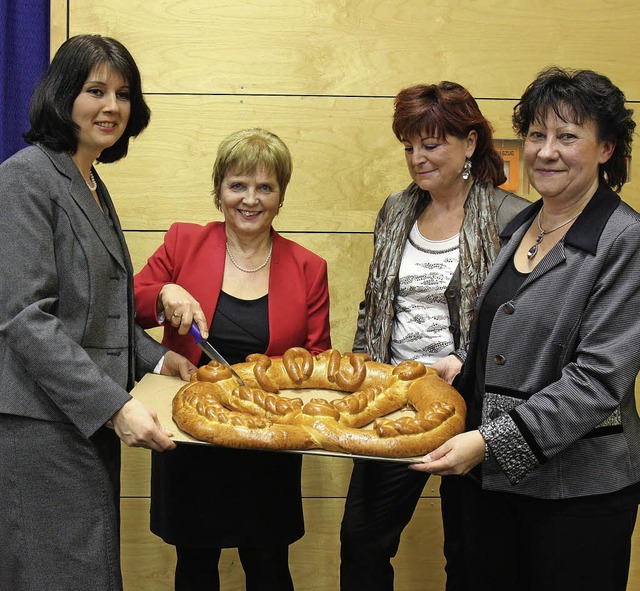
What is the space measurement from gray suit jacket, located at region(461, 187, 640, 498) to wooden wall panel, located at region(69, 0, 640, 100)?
3.89ft

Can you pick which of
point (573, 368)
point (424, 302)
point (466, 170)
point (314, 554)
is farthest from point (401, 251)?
point (314, 554)

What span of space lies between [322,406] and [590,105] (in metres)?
0.79

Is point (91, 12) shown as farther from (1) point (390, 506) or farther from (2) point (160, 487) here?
(1) point (390, 506)

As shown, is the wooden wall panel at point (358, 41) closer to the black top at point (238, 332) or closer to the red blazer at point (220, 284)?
the red blazer at point (220, 284)

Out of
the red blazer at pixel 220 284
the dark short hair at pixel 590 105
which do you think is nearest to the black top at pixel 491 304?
the dark short hair at pixel 590 105

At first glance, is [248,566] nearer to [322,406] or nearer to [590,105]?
[322,406]

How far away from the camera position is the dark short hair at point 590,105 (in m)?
1.53

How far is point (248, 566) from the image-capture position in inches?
81.1

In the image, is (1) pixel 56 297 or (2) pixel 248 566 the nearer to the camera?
(1) pixel 56 297

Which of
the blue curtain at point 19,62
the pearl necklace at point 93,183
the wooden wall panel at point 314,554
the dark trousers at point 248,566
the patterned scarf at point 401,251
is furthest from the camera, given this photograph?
the wooden wall panel at point 314,554

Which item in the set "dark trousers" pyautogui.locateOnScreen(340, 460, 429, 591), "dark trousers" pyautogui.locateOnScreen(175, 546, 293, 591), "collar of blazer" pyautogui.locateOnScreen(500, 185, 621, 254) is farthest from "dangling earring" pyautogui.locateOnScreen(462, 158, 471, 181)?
"dark trousers" pyautogui.locateOnScreen(175, 546, 293, 591)

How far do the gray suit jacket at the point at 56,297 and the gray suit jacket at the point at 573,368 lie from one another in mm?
765

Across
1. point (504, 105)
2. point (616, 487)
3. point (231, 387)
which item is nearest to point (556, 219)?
point (616, 487)

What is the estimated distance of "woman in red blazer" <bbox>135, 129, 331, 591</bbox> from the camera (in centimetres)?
195
